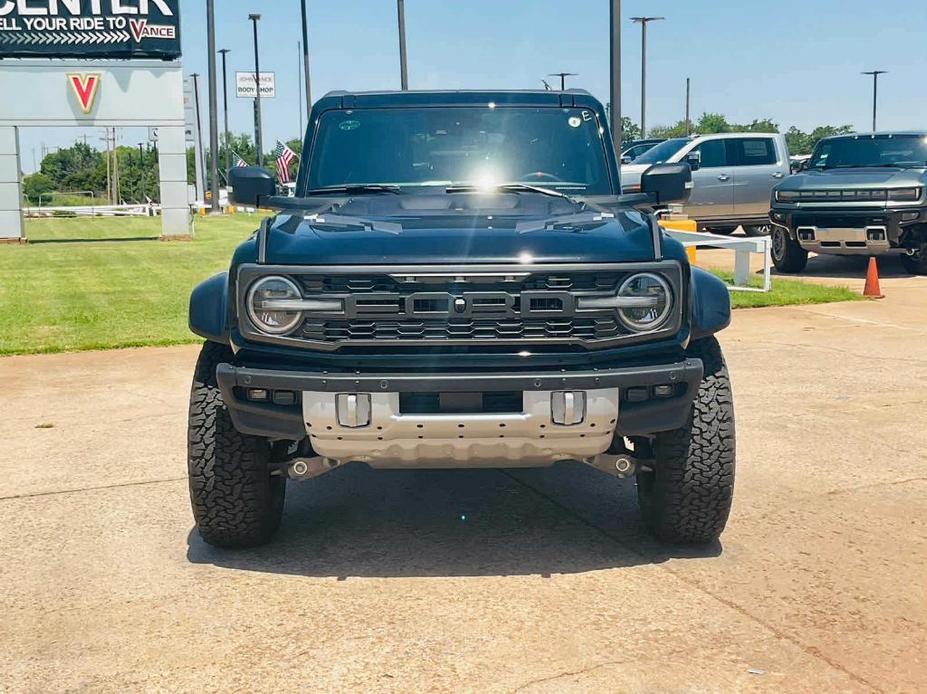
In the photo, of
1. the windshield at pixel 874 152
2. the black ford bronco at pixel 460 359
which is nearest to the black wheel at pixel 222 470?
the black ford bronco at pixel 460 359

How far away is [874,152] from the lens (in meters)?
15.0

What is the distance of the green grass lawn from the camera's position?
34.4 feet

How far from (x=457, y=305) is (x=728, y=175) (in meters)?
16.4

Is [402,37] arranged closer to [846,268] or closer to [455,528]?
[846,268]

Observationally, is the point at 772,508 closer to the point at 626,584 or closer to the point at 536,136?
the point at 626,584

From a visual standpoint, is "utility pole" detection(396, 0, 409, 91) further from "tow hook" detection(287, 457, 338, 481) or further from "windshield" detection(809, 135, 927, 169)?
"tow hook" detection(287, 457, 338, 481)

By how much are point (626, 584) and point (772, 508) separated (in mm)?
1215

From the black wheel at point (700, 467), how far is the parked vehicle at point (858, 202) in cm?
1066

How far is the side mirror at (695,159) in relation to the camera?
61.5 feet

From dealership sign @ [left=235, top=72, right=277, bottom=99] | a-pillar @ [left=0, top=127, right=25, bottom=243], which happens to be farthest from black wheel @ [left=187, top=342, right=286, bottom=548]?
dealership sign @ [left=235, top=72, right=277, bottom=99]

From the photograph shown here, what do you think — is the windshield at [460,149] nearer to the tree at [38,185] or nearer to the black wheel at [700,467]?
the black wheel at [700,467]

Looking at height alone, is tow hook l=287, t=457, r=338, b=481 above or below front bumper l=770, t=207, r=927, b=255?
below

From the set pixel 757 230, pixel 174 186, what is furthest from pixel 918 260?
pixel 174 186

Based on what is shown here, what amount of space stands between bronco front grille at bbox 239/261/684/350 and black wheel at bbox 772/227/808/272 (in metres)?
12.0
